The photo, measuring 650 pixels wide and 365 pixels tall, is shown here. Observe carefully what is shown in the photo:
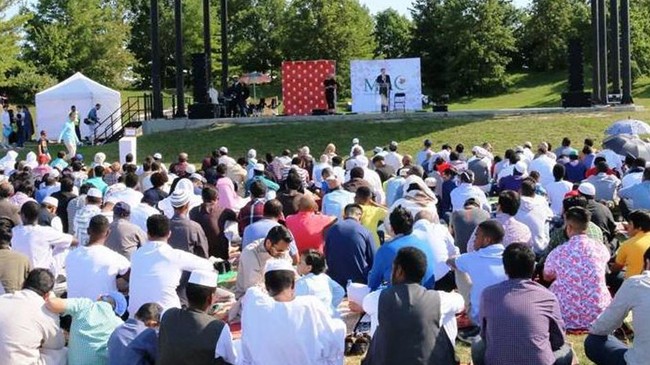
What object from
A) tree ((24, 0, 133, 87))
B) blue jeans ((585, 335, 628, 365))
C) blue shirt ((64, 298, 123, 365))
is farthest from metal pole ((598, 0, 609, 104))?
tree ((24, 0, 133, 87))

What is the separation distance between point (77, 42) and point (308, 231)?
5017 centimetres

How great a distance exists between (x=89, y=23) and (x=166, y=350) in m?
54.3

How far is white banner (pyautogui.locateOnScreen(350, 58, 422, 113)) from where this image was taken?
98.0ft

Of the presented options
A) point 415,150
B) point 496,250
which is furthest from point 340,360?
point 415,150

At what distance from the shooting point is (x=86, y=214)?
10180 mm

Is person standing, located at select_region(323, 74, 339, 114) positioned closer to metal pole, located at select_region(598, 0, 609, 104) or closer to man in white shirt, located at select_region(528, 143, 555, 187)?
metal pole, located at select_region(598, 0, 609, 104)

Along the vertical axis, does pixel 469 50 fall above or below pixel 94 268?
above

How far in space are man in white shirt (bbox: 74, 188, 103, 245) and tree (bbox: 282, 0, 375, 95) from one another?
4400 centimetres

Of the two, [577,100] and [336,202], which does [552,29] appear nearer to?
[577,100]

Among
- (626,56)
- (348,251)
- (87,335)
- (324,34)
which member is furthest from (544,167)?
(324,34)

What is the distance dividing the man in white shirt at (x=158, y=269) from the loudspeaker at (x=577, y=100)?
74.9 feet

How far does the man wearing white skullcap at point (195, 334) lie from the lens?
570cm

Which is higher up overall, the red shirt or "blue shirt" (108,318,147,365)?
the red shirt

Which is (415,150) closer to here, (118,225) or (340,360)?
(118,225)
